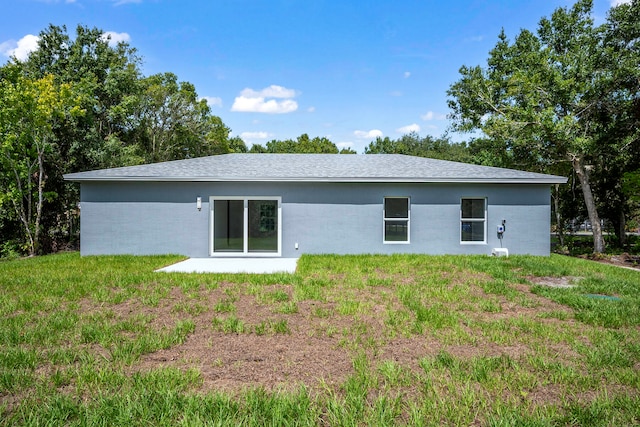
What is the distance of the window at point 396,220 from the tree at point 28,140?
42.3 feet

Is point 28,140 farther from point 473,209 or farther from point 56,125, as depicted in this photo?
point 473,209

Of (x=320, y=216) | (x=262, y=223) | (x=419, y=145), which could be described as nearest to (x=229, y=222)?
(x=262, y=223)

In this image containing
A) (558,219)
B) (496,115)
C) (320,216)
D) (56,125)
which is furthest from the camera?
(558,219)

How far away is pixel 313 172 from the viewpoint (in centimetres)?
1110

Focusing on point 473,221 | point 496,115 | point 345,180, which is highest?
point 496,115

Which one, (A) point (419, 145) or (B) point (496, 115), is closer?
(B) point (496, 115)

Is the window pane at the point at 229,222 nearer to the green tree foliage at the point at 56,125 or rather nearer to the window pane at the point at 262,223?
the window pane at the point at 262,223

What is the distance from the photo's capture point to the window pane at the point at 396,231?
35.9 feet

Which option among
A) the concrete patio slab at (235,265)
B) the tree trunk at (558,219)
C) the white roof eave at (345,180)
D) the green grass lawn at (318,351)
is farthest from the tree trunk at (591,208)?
the concrete patio slab at (235,265)

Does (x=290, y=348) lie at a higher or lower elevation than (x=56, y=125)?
lower

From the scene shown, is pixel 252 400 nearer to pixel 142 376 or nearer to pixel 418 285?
pixel 142 376

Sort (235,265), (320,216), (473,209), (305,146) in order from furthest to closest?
1. (305,146)
2. (473,209)
3. (320,216)
4. (235,265)

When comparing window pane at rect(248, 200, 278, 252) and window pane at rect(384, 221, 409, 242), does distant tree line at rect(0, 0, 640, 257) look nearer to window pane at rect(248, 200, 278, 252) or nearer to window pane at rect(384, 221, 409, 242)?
window pane at rect(384, 221, 409, 242)

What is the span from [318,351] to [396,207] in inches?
308
